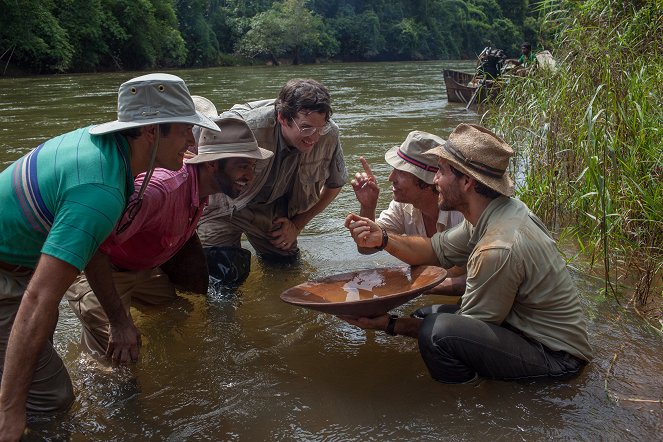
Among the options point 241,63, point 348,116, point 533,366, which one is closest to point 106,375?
point 533,366

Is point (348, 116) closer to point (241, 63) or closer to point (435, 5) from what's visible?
point (241, 63)

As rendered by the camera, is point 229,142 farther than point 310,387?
Yes

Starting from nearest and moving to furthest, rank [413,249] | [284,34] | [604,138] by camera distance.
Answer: [413,249]
[604,138]
[284,34]

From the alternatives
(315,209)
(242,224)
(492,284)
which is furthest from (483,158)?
(242,224)

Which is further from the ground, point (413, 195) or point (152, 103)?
point (152, 103)

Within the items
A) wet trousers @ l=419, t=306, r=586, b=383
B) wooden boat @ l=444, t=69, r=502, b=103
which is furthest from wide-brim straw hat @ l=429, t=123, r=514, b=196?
wooden boat @ l=444, t=69, r=502, b=103

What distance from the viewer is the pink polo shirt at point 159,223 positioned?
328 cm

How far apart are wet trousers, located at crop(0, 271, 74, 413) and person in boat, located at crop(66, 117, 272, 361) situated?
31cm

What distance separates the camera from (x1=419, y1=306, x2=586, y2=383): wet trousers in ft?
10.1

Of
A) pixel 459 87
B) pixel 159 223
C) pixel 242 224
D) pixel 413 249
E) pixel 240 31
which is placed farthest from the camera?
pixel 240 31

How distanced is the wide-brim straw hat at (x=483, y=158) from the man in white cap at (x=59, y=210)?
3.86 feet

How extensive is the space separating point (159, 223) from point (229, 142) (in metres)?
0.74

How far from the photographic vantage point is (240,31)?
47.8 m

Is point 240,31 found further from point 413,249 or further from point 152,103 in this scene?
point 152,103
